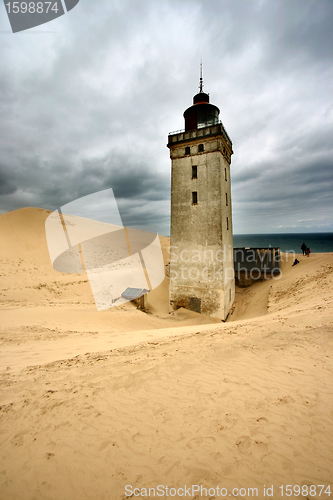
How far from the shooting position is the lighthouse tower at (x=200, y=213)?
14789 millimetres

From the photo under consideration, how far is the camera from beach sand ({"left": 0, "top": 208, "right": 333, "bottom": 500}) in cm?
258

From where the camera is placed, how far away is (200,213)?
15250mm

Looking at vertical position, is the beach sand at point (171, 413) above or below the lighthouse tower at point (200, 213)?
below

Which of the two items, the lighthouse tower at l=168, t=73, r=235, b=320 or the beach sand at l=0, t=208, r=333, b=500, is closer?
the beach sand at l=0, t=208, r=333, b=500

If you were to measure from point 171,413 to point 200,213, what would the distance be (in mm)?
13110

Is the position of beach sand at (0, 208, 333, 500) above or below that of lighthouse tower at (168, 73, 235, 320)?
below

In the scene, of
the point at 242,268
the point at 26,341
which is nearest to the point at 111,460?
the point at 26,341

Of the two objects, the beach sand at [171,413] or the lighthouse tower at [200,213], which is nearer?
the beach sand at [171,413]

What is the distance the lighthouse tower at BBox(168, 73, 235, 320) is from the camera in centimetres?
1479

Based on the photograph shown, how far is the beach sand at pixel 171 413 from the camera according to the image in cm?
258

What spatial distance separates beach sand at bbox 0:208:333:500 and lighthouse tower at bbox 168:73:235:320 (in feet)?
25.5

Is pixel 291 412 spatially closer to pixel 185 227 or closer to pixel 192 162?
pixel 185 227

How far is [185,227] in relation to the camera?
15695 mm

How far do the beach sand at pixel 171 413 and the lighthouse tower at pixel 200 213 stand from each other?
7.77 metres
